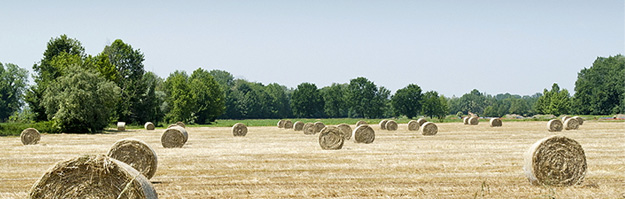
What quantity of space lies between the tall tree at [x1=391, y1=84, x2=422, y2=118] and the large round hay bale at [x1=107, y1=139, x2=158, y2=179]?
139 metres

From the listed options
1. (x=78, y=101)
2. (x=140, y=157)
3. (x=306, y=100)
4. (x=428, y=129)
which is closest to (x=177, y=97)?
(x=78, y=101)

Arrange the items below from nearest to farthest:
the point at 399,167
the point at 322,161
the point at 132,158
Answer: the point at 132,158, the point at 399,167, the point at 322,161

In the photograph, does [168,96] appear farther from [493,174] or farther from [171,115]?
[493,174]

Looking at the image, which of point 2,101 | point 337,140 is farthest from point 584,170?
point 2,101

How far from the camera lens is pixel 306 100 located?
16525 centimetres

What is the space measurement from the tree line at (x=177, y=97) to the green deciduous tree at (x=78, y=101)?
3.3 inches

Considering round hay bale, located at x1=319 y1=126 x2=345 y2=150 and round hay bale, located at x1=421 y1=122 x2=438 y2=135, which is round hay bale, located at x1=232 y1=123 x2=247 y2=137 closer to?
round hay bale, located at x1=421 y1=122 x2=438 y2=135

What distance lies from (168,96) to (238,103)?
58.2m

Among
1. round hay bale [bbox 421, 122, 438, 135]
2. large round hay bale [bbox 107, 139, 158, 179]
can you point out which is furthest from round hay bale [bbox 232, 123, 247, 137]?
large round hay bale [bbox 107, 139, 158, 179]

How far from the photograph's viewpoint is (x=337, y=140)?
91.5 ft

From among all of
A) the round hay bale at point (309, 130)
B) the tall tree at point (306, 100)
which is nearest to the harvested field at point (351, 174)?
the round hay bale at point (309, 130)

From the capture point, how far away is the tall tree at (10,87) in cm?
11112

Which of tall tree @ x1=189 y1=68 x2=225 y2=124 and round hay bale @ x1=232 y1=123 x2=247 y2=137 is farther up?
tall tree @ x1=189 y1=68 x2=225 y2=124

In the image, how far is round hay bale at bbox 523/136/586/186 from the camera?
51.0 feet
